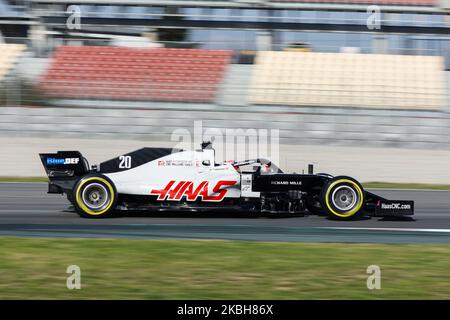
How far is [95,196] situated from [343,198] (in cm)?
335

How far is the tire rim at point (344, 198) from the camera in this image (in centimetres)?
995

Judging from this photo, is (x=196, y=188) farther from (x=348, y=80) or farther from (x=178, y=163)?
(x=348, y=80)

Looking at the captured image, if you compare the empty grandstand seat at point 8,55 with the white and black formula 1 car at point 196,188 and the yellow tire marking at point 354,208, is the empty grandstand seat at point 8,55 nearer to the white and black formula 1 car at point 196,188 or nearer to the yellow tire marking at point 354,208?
the white and black formula 1 car at point 196,188

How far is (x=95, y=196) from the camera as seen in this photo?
10008mm

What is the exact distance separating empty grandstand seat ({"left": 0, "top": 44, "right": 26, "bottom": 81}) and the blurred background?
0.20ft

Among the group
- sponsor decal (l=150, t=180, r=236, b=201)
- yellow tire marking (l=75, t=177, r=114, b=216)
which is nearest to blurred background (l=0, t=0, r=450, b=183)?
yellow tire marking (l=75, t=177, r=114, b=216)

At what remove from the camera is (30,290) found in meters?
6.01

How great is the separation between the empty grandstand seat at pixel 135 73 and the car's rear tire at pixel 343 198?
9580 millimetres

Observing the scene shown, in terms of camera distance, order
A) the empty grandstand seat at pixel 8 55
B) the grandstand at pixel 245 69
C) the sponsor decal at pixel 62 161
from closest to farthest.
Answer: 1. the sponsor decal at pixel 62 161
2. the grandstand at pixel 245 69
3. the empty grandstand seat at pixel 8 55

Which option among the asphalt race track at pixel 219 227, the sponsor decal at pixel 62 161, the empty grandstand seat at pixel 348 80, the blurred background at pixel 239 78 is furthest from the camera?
the empty grandstand seat at pixel 348 80

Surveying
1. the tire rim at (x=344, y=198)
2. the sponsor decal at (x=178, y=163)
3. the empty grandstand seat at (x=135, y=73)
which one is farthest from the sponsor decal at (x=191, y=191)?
the empty grandstand seat at (x=135, y=73)

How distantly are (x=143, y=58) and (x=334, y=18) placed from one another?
21.0 feet

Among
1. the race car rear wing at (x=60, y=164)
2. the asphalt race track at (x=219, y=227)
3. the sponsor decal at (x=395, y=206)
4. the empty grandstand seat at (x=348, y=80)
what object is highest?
the empty grandstand seat at (x=348, y=80)

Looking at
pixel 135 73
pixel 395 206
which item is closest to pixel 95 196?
pixel 395 206
